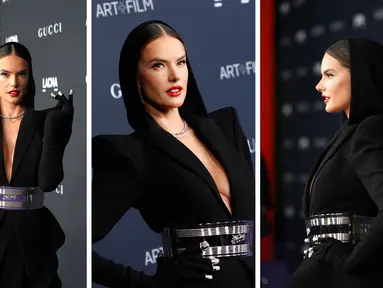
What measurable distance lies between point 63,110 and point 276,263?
1.22 metres

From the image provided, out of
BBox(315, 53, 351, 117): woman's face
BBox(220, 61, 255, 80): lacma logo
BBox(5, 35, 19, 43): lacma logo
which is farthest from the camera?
BBox(5, 35, 19, 43): lacma logo

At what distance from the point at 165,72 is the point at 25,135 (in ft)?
2.75

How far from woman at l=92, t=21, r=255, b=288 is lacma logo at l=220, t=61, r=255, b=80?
136mm

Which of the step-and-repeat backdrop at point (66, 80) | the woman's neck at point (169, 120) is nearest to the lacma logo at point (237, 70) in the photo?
the woman's neck at point (169, 120)

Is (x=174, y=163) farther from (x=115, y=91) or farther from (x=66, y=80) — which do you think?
(x=66, y=80)

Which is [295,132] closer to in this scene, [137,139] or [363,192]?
[363,192]

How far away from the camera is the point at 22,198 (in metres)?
2.60

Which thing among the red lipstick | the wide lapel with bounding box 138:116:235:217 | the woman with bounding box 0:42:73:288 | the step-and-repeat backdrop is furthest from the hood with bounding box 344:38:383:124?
the red lipstick

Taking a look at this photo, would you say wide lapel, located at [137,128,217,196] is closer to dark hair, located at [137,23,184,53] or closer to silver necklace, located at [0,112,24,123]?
dark hair, located at [137,23,184,53]

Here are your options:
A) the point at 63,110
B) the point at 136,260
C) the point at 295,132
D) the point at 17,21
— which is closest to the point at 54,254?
the point at 136,260

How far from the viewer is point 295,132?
195 cm

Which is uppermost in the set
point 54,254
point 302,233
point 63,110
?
point 63,110

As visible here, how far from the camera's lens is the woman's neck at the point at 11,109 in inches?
105

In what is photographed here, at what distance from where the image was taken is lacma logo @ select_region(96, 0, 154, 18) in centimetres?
228
